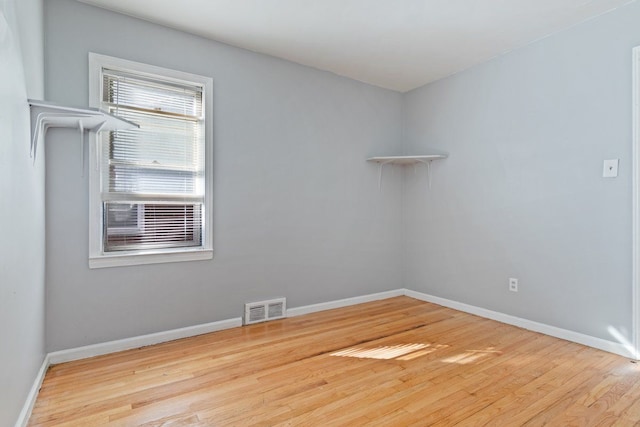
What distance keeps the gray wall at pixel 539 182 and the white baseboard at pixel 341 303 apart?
0.39 m

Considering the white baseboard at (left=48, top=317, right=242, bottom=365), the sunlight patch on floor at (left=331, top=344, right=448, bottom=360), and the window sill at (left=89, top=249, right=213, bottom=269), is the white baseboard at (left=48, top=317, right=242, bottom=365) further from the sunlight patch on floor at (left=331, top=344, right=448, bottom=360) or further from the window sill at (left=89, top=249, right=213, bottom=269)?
the sunlight patch on floor at (left=331, top=344, right=448, bottom=360)

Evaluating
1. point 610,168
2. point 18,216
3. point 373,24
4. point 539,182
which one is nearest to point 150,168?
point 18,216

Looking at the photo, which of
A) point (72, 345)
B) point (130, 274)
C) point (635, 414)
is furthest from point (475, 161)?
point (72, 345)

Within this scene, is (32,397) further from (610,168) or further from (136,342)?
(610,168)

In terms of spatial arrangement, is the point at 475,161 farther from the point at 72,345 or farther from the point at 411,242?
the point at 72,345

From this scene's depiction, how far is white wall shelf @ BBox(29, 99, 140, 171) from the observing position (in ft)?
6.38

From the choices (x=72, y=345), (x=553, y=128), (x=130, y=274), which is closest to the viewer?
(x=72, y=345)

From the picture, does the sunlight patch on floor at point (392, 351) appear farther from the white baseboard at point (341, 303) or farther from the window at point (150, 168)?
Answer: the window at point (150, 168)

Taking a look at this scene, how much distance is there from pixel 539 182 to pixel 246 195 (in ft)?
8.70

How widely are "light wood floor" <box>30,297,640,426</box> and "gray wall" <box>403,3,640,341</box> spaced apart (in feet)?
1.53

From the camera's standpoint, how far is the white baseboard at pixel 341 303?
3.56 m

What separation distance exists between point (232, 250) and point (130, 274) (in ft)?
2.75

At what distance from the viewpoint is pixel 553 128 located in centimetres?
298

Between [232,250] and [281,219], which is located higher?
[281,219]
